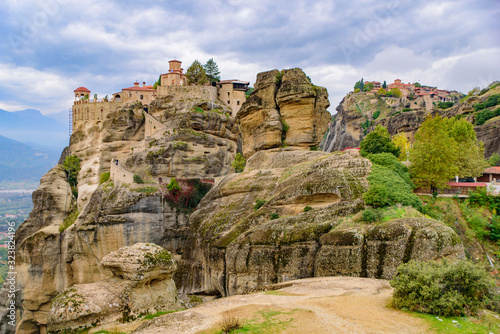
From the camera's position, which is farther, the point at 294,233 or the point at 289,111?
the point at 289,111

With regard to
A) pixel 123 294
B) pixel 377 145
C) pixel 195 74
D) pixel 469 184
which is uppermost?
pixel 195 74

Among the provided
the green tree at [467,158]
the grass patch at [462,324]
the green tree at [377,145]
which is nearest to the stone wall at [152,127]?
the green tree at [377,145]

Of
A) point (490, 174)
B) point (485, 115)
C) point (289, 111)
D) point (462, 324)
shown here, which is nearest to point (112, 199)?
point (289, 111)

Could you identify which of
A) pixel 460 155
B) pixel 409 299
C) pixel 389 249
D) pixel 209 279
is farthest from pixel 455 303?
pixel 460 155

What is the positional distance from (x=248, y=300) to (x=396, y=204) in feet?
34.7

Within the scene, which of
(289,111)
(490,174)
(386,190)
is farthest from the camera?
(289,111)

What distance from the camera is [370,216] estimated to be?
17.3 meters

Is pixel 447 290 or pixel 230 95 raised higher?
pixel 230 95

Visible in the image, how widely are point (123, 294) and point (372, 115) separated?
80570mm

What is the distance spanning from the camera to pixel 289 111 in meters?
32.6

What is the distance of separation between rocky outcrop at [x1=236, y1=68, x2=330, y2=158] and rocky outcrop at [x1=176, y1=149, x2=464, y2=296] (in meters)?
2.36

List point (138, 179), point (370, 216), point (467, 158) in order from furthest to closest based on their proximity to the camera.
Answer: point (138, 179), point (467, 158), point (370, 216)

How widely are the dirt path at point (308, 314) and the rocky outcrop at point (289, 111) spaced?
20.0 meters

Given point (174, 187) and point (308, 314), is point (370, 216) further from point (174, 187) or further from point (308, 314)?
point (174, 187)
